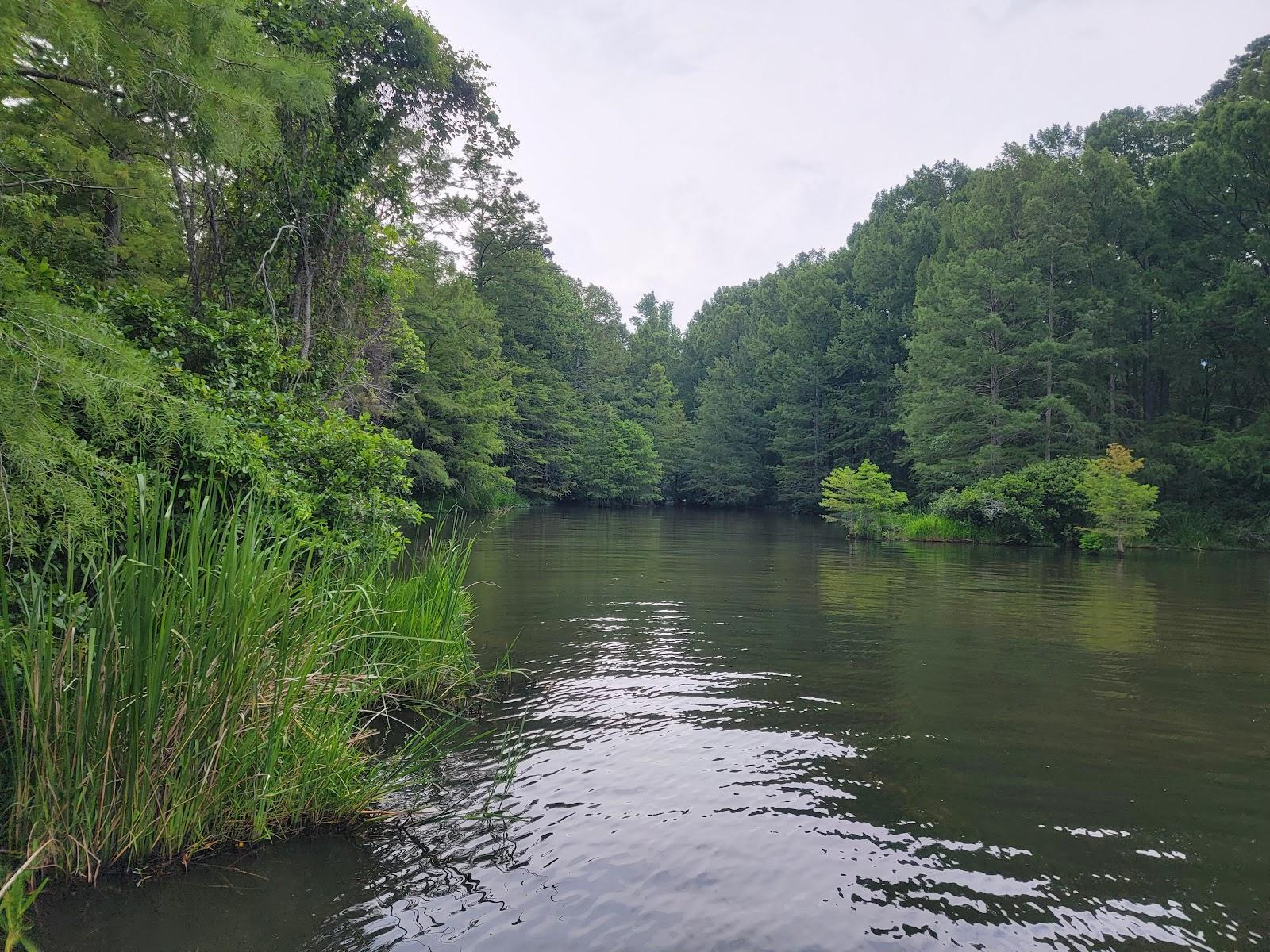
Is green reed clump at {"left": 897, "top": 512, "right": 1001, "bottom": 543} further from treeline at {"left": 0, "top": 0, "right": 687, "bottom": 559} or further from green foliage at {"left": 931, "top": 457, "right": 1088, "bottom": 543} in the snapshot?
treeline at {"left": 0, "top": 0, "right": 687, "bottom": 559}

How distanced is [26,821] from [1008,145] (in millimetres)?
33047

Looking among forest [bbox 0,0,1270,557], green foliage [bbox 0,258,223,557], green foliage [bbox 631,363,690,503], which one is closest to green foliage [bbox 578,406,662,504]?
forest [bbox 0,0,1270,557]

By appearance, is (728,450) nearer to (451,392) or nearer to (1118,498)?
(451,392)

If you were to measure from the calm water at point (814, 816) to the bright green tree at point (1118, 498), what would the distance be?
10752 millimetres

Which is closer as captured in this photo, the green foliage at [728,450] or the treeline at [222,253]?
the treeline at [222,253]

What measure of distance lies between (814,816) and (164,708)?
286 centimetres

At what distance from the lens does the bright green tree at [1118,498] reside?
17078 millimetres

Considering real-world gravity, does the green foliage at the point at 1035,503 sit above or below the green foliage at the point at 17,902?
above

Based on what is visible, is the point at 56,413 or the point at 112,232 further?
the point at 112,232

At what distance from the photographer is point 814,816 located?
3525 millimetres

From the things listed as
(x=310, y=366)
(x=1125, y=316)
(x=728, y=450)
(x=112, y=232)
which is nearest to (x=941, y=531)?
(x=1125, y=316)

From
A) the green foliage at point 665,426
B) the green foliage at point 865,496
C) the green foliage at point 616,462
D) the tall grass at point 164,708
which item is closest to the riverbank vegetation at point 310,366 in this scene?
the tall grass at point 164,708

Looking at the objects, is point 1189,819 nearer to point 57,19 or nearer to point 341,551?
point 341,551

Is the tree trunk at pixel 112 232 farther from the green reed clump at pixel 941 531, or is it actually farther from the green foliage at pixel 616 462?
the green foliage at pixel 616 462
